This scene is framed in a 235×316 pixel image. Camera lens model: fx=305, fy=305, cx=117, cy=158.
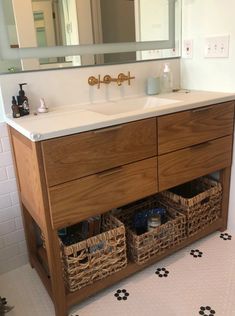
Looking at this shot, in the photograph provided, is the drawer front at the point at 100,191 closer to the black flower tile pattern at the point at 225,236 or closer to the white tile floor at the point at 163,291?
the white tile floor at the point at 163,291

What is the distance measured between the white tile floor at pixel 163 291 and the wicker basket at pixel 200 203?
17cm

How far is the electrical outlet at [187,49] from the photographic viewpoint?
182 centimetres

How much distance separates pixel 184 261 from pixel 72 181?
0.87 m

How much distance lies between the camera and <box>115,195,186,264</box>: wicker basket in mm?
1519

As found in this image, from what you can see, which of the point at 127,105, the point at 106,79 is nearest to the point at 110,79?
the point at 106,79

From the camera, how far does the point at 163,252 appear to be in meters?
1.62

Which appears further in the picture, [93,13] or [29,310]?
[93,13]

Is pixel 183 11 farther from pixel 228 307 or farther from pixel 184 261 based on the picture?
pixel 228 307

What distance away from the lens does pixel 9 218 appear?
5.16 ft

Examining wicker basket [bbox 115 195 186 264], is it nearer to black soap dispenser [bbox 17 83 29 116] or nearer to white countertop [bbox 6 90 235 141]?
white countertop [bbox 6 90 235 141]

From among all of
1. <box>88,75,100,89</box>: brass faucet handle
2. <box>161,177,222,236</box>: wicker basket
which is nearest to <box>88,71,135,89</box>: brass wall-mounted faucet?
<box>88,75,100,89</box>: brass faucet handle

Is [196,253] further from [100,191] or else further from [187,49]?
[187,49]

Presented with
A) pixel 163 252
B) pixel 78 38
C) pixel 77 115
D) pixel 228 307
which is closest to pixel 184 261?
pixel 163 252

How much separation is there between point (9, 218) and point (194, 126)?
1048 mm
